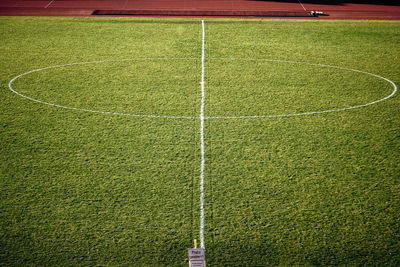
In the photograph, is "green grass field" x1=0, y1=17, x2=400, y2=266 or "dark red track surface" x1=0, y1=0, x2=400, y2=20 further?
"dark red track surface" x1=0, y1=0, x2=400, y2=20

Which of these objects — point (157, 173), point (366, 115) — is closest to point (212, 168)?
point (157, 173)

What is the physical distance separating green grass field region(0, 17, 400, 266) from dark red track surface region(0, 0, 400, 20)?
16.1 ft

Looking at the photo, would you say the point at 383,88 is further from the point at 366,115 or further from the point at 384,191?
the point at 384,191

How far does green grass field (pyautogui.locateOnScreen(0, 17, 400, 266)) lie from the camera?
3842mm

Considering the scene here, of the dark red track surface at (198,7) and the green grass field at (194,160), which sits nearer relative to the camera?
the green grass field at (194,160)

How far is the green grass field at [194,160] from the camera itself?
3842mm

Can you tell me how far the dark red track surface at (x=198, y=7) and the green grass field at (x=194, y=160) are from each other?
16.1ft

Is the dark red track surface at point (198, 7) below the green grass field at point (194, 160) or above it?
above

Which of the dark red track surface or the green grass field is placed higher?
the dark red track surface

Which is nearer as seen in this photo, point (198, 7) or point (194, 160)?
point (194, 160)

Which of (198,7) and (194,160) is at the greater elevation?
(198,7)

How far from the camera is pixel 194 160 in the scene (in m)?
5.21

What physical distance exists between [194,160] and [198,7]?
10.7 metres

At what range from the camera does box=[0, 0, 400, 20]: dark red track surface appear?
1421cm
